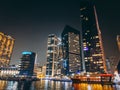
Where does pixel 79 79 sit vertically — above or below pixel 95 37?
below

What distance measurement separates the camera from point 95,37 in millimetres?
199625

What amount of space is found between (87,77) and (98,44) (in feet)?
203

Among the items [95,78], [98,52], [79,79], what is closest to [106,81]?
[95,78]

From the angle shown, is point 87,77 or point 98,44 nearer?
point 87,77

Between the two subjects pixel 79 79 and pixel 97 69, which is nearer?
pixel 79 79

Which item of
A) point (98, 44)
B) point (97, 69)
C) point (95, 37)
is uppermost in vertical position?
point (95, 37)

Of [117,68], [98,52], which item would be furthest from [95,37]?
[117,68]

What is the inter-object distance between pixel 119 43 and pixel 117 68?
3841cm

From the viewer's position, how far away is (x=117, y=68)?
189m

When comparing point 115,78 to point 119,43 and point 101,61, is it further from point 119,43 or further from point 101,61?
point 119,43

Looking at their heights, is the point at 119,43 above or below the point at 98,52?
above

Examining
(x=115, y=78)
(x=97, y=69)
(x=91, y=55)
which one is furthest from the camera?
(x=91, y=55)

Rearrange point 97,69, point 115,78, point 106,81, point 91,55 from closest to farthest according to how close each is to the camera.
→ point 106,81, point 115,78, point 97,69, point 91,55

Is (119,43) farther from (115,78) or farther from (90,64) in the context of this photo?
(115,78)
